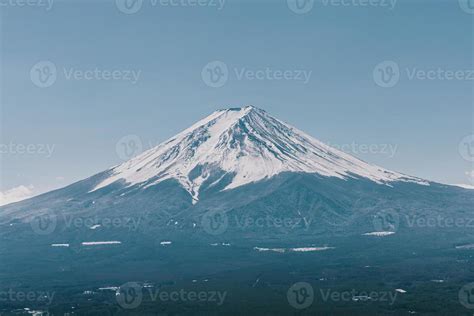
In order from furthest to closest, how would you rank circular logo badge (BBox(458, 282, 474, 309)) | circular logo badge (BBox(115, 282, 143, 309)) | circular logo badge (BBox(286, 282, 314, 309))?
circular logo badge (BBox(115, 282, 143, 309)), circular logo badge (BBox(286, 282, 314, 309)), circular logo badge (BBox(458, 282, 474, 309))

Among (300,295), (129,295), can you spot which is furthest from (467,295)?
(129,295)

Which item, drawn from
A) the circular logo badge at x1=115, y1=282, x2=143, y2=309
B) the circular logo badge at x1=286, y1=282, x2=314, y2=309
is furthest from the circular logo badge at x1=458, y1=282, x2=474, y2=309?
the circular logo badge at x1=115, y1=282, x2=143, y2=309

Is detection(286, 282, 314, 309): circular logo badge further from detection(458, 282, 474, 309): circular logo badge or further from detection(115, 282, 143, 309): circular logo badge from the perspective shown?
detection(115, 282, 143, 309): circular logo badge

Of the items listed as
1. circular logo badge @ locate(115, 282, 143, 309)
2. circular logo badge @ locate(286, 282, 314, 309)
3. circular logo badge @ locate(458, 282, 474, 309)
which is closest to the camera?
circular logo badge @ locate(458, 282, 474, 309)

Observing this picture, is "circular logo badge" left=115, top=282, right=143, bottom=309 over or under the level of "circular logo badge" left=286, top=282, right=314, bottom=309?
over

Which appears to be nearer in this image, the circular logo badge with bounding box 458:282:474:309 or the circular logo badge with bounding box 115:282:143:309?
the circular logo badge with bounding box 458:282:474:309

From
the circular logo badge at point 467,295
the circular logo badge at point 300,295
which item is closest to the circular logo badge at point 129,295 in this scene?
the circular logo badge at point 300,295
